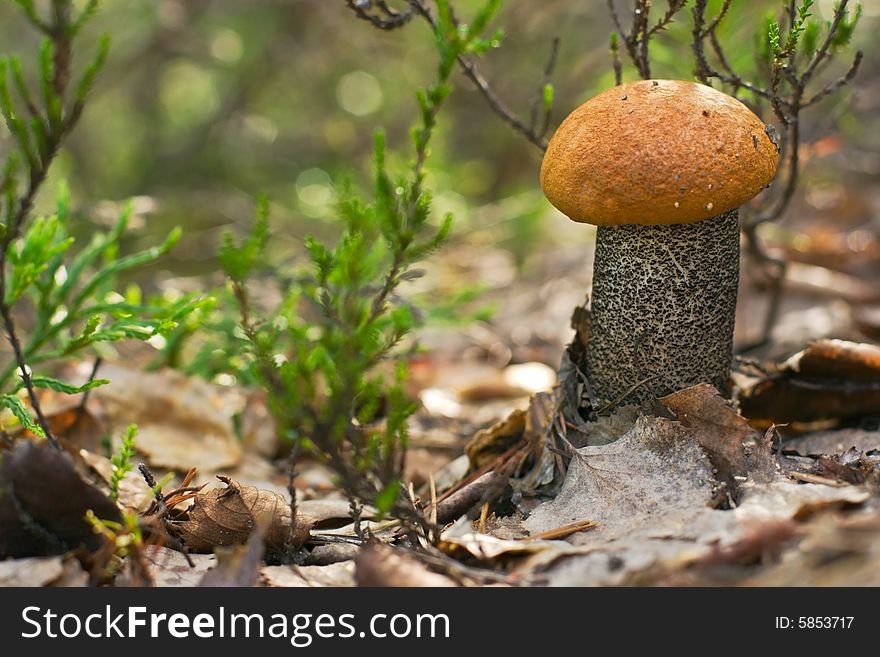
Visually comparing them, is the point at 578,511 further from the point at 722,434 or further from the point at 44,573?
the point at 44,573

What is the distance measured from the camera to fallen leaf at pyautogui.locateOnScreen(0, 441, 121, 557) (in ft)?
5.18

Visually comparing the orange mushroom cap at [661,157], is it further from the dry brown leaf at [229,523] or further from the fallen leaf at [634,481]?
the dry brown leaf at [229,523]

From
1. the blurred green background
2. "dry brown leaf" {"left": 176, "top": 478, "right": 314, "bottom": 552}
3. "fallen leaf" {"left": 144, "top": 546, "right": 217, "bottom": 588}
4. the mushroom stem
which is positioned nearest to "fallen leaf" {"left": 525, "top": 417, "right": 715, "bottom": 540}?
the mushroom stem

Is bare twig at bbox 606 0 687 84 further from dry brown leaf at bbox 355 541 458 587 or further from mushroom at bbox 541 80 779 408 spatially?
dry brown leaf at bbox 355 541 458 587

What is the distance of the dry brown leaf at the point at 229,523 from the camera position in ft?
6.00

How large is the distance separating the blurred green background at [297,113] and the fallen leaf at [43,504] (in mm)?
3355

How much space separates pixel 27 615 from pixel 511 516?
47.0 inches

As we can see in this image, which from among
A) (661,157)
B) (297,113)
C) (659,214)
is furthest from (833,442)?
(297,113)

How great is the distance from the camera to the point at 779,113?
2102 mm

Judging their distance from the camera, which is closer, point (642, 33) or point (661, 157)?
point (661, 157)

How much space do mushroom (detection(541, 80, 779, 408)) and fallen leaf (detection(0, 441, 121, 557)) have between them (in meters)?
1.35

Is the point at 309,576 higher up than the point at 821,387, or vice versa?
the point at 821,387

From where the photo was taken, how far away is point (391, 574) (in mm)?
1467

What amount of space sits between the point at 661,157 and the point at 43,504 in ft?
5.32
